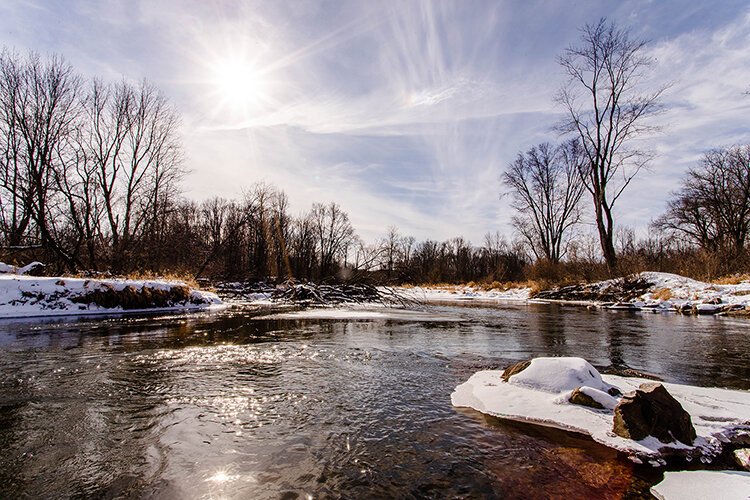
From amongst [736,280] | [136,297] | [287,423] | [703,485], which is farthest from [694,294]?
[136,297]

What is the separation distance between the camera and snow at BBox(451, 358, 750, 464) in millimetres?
2684

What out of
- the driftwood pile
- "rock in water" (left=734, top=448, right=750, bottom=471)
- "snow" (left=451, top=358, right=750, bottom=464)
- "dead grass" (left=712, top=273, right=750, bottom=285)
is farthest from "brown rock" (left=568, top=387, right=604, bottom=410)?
"dead grass" (left=712, top=273, right=750, bottom=285)

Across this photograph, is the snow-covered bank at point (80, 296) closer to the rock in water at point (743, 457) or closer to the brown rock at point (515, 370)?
the brown rock at point (515, 370)

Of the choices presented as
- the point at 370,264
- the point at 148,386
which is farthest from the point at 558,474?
the point at 370,264

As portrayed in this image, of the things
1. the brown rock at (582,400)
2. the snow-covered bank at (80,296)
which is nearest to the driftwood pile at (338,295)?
the snow-covered bank at (80,296)

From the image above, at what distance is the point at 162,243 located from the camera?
2377 cm

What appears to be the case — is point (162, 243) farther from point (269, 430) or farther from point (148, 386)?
point (269, 430)

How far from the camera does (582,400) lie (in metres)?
3.46

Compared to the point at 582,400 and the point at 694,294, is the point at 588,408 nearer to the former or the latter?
the point at 582,400

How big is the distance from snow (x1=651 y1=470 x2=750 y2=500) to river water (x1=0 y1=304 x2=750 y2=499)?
0.27ft

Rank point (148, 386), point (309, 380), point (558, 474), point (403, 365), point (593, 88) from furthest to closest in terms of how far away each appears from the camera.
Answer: point (593, 88) → point (403, 365) → point (309, 380) → point (148, 386) → point (558, 474)

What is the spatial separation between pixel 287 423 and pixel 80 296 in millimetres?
11009

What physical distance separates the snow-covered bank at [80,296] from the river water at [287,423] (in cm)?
425

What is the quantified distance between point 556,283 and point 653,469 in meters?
→ 23.4
